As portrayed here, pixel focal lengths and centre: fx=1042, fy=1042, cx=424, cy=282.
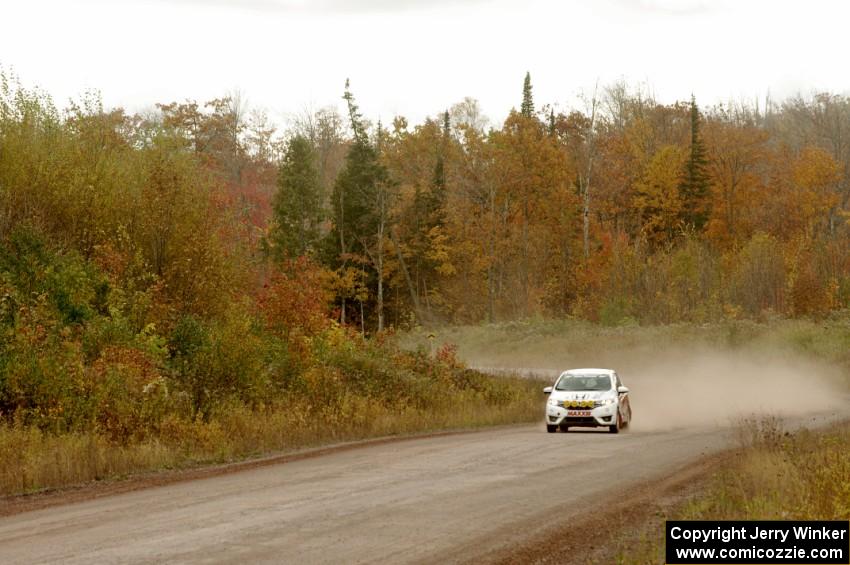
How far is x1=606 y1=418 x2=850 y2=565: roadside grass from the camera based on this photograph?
11904 millimetres

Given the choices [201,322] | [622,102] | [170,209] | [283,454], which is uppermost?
[622,102]

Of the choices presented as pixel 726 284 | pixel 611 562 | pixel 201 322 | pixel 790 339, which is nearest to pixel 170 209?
pixel 201 322

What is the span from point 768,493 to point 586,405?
14.1 meters

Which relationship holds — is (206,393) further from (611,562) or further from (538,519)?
(611,562)

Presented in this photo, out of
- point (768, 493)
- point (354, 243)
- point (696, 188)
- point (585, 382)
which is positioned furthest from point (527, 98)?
point (768, 493)

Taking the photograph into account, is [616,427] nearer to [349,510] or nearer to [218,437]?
[218,437]

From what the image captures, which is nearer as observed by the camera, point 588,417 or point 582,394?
point 588,417

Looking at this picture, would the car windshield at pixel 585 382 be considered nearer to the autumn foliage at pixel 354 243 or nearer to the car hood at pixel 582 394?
the car hood at pixel 582 394

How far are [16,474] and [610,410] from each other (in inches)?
655

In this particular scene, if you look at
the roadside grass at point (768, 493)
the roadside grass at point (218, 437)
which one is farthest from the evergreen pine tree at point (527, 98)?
the roadside grass at point (768, 493)

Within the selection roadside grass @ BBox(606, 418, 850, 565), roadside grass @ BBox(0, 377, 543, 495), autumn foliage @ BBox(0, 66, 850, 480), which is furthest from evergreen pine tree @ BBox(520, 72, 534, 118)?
roadside grass @ BBox(606, 418, 850, 565)

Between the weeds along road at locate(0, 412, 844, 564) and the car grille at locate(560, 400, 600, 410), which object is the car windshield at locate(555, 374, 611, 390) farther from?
the weeds along road at locate(0, 412, 844, 564)

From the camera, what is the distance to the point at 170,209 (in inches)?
1168

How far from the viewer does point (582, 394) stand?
29000 mm
